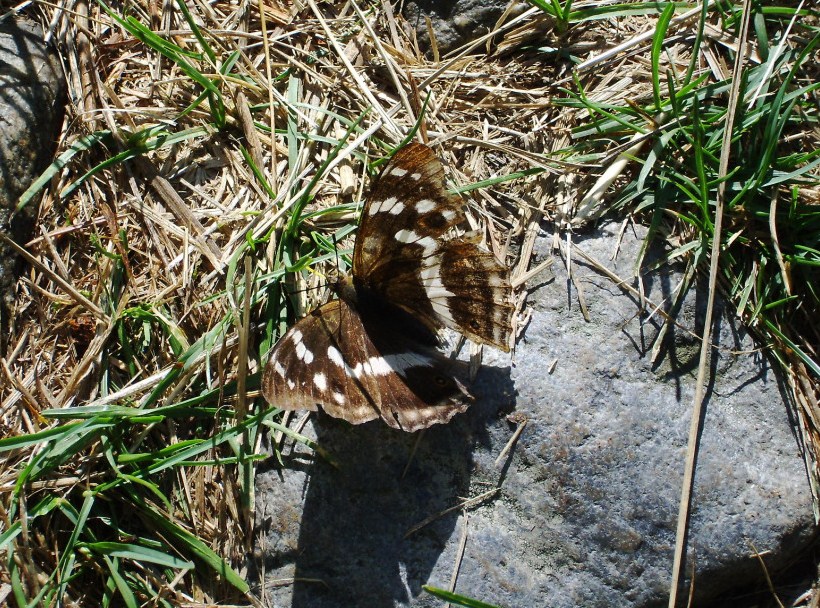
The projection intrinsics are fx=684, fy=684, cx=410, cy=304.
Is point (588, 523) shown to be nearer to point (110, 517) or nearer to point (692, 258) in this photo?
point (692, 258)

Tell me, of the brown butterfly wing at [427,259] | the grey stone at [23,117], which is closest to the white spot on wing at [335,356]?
the brown butterfly wing at [427,259]

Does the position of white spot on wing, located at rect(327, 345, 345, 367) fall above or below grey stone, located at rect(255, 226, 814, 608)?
above

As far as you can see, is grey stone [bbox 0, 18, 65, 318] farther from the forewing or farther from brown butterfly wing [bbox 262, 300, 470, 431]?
the forewing

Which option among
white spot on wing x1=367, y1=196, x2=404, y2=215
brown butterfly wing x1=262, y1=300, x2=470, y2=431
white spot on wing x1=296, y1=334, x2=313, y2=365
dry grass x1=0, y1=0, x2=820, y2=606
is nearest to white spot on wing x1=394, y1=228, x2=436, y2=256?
white spot on wing x1=367, y1=196, x2=404, y2=215

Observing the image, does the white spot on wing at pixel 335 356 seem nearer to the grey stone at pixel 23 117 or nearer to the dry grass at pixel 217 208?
the dry grass at pixel 217 208

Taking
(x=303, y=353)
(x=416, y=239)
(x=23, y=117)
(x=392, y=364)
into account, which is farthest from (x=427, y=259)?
(x=23, y=117)

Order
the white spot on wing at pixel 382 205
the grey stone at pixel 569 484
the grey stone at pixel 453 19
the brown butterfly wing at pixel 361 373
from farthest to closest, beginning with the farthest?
the grey stone at pixel 453 19
the grey stone at pixel 569 484
the white spot on wing at pixel 382 205
the brown butterfly wing at pixel 361 373

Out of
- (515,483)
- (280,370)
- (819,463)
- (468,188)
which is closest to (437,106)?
(468,188)
